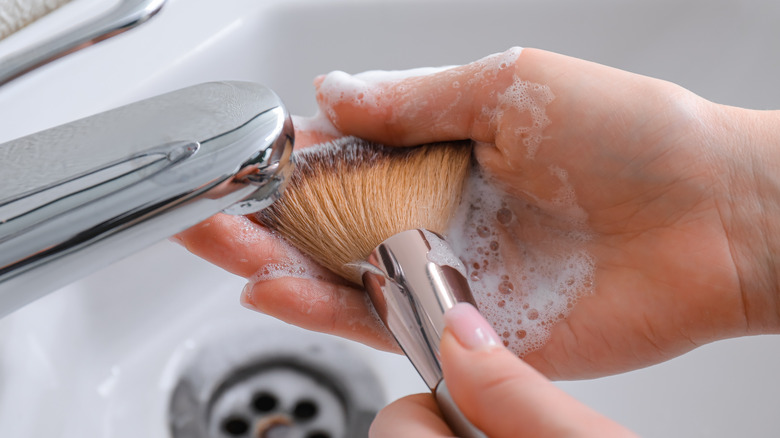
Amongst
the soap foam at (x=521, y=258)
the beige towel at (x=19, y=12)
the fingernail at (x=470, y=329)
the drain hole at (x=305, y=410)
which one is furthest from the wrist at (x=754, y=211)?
the beige towel at (x=19, y=12)

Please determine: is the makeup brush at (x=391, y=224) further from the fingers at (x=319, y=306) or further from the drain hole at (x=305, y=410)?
the drain hole at (x=305, y=410)

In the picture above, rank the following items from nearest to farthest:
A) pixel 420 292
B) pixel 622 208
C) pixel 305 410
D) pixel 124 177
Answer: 1. pixel 124 177
2. pixel 420 292
3. pixel 622 208
4. pixel 305 410

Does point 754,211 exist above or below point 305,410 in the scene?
above

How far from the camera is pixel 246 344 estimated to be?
2.10ft

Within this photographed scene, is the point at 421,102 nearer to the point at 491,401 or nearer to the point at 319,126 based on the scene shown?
the point at 319,126

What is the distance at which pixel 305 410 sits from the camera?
0.59m

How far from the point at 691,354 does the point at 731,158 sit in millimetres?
268

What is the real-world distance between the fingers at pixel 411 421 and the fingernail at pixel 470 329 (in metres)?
0.05

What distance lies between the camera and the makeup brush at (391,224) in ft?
1.28

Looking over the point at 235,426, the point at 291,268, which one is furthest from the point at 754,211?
the point at 235,426

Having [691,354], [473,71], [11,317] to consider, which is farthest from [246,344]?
[691,354]

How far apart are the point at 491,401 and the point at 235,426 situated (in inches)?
14.1

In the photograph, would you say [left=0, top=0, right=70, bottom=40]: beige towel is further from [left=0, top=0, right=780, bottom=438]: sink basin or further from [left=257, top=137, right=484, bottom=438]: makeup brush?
[left=257, top=137, right=484, bottom=438]: makeup brush

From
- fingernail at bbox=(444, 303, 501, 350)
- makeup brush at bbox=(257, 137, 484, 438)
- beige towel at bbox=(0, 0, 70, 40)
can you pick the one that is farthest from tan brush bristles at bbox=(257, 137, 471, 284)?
beige towel at bbox=(0, 0, 70, 40)
